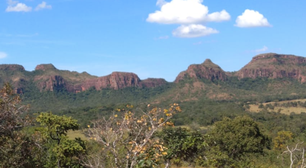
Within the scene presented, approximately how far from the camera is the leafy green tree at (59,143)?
22894mm

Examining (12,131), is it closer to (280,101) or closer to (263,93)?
(280,101)

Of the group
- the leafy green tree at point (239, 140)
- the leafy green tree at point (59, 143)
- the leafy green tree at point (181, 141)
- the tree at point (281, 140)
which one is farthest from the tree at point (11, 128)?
the tree at point (281, 140)

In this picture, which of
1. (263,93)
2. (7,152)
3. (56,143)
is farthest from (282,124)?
(263,93)

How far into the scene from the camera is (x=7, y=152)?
1223cm

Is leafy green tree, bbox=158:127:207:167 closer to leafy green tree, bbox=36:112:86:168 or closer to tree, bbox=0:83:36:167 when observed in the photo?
tree, bbox=0:83:36:167

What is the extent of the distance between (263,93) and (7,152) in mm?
182290

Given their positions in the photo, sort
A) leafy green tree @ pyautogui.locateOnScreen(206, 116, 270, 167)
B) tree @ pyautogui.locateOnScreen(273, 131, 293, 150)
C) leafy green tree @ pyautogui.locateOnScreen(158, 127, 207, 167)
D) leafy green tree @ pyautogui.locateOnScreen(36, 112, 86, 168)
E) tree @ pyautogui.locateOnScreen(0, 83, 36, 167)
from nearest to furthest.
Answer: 1. tree @ pyautogui.locateOnScreen(0, 83, 36, 167)
2. leafy green tree @ pyautogui.locateOnScreen(158, 127, 207, 167)
3. leafy green tree @ pyautogui.locateOnScreen(36, 112, 86, 168)
4. leafy green tree @ pyautogui.locateOnScreen(206, 116, 270, 167)
5. tree @ pyautogui.locateOnScreen(273, 131, 293, 150)

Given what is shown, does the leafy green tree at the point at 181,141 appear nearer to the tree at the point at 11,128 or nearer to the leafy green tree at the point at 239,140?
the tree at the point at 11,128

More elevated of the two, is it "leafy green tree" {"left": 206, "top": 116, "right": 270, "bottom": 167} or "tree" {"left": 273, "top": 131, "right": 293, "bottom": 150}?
"leafy green tree" {"left": 206, "top": 116, "right": 270, "bottom": 167}

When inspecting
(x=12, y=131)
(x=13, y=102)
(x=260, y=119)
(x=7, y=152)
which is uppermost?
(x=13, y=102)

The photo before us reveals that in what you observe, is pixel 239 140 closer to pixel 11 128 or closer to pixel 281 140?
pixel 281 140

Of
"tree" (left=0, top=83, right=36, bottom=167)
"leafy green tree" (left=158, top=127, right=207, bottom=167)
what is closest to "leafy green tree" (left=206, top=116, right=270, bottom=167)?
"leafy green tree" (left=158, top=127, right=207, bottom=167)

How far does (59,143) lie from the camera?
24375mm

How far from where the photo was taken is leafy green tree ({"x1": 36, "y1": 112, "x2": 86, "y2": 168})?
22894 mm
